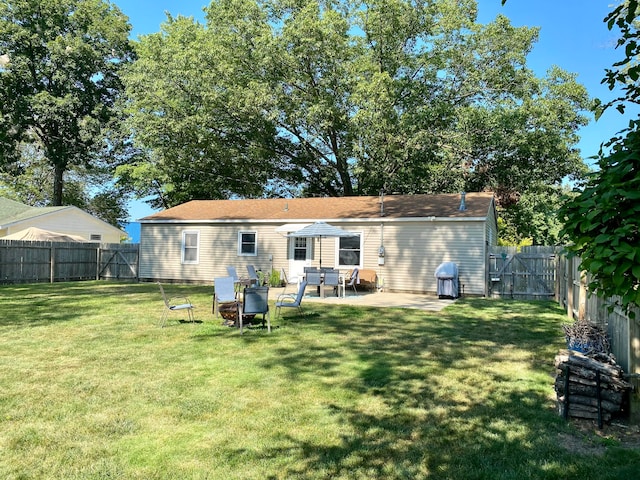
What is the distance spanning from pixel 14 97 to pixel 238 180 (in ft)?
54.4

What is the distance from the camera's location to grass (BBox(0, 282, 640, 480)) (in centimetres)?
323

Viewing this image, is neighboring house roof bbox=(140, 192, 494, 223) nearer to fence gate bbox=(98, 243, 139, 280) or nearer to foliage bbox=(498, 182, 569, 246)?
fence gate bbox=(98, 243, 139, 280)

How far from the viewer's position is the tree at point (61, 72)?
2906cm

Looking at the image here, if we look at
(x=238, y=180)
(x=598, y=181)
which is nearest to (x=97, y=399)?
(x=598, y=181)

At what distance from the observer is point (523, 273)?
47.9ft

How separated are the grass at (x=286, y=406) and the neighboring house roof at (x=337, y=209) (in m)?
8.14

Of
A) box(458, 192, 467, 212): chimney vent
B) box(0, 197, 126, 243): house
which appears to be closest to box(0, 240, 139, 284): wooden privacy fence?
box(0, 197, 126, 243): house

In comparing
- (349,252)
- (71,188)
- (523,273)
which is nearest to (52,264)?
(349,252)

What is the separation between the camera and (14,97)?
2983 cm

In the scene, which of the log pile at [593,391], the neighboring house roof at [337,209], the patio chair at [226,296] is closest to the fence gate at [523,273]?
the neighboring house roof at [337,209]

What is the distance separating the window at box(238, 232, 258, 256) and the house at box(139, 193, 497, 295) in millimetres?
41

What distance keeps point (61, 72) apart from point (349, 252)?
25.3 m

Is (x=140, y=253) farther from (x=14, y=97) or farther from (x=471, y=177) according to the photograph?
(x=14, y=97)

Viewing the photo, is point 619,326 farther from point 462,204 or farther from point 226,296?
point 462,204
